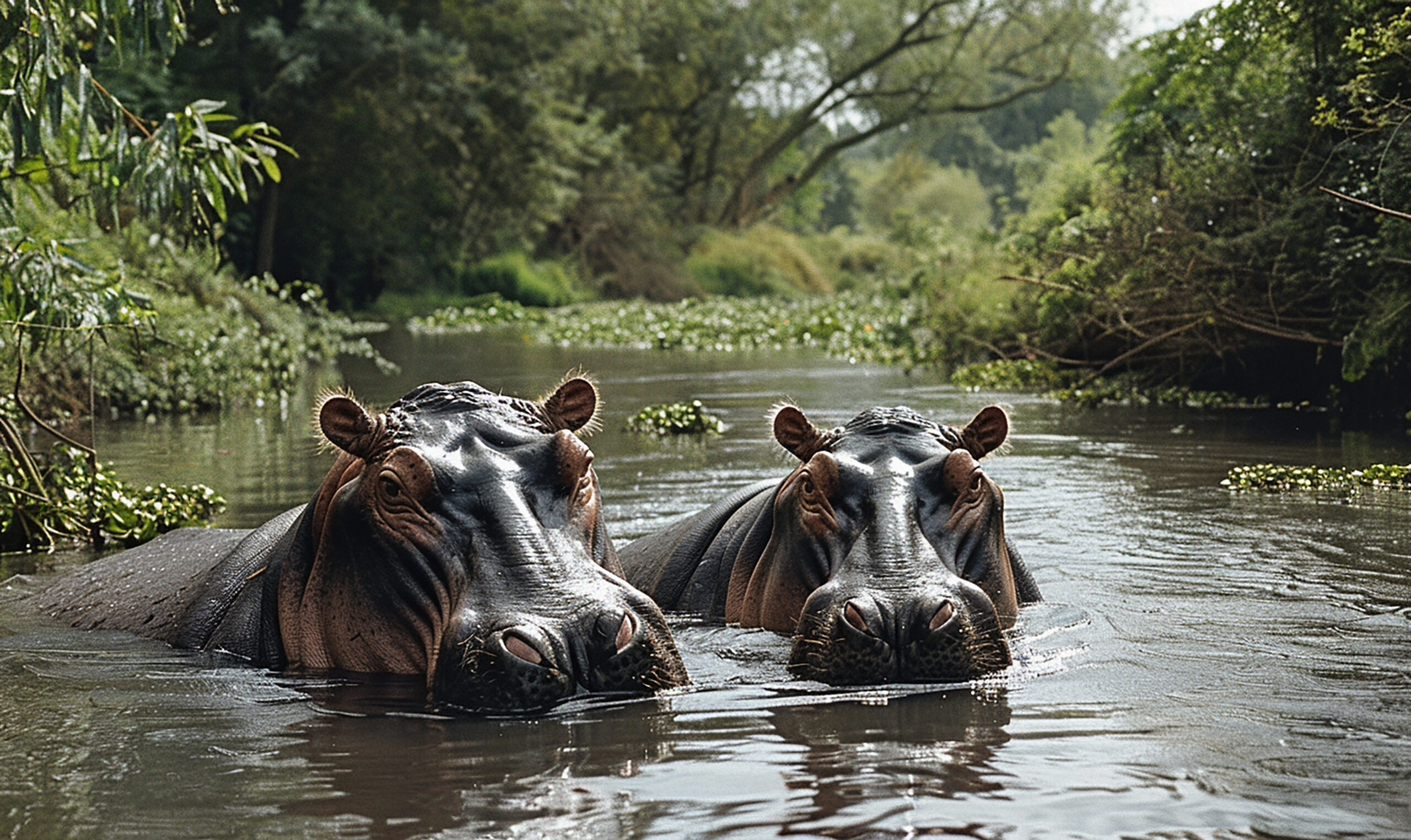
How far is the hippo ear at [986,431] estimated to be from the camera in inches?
208

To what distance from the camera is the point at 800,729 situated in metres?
4.21

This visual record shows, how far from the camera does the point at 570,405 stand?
4785 mm

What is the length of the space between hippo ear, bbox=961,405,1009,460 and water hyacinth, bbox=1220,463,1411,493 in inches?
185

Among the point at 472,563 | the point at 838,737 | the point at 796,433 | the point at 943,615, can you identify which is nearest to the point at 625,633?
the point at 472,563

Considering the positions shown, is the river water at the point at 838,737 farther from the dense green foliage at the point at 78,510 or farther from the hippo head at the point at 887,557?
the dense green foliage at the point at 78,510

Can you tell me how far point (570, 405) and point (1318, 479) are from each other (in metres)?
6.23

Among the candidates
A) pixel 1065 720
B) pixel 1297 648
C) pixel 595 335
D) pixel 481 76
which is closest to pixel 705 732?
pixel 1065 720

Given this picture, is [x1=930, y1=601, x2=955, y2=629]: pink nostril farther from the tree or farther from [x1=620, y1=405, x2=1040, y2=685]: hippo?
the tree

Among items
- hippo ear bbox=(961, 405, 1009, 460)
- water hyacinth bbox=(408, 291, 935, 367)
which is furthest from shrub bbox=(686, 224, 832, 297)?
hippo ear bbox=(961, 405, 1009, 460)

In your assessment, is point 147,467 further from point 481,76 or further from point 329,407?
point 481,76

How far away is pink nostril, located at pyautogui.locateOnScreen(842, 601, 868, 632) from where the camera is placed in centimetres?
438

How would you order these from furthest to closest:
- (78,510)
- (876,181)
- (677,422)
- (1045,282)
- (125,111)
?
(876,181)
(1045,282)
(677,422)
(78,510)
(125,111)

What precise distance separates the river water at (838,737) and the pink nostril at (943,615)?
212mm

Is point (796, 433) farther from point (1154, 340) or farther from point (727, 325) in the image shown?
point (727, 325)
